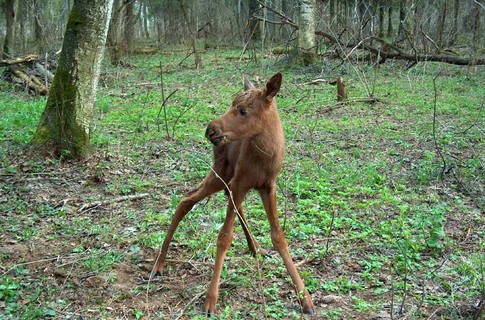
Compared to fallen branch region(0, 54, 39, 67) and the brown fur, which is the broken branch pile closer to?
fallen branch region(0, 54, 39, 67)

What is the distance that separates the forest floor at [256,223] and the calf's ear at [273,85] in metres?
0.80

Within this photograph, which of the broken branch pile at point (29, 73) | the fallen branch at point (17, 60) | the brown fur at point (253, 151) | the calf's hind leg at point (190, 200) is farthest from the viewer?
the fallen branch at point (17, 60)

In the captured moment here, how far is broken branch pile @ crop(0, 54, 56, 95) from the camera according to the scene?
13352 mm

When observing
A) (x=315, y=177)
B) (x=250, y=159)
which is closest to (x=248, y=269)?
(x=250, y=159)

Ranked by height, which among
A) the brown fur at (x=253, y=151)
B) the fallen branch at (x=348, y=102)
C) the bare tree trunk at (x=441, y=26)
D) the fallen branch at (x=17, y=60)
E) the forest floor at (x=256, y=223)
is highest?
the bare tree trunk at (x=441, y=26)

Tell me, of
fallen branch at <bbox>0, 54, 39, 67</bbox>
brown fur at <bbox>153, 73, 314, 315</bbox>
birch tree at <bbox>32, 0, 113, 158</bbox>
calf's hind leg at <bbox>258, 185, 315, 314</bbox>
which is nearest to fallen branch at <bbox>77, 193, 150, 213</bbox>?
birch tree at <bbox>32, 0, 113, 158</bbox>

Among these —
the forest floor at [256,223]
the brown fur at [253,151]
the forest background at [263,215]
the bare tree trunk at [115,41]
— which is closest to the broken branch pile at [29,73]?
the forest background at [263,215]

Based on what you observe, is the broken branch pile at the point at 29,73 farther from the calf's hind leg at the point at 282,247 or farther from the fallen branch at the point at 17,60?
the calf's hind leg at the point at 282,247

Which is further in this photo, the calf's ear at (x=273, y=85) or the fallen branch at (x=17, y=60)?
the fallen branch at (x=17, y=60)

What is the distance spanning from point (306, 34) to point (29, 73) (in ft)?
27.7

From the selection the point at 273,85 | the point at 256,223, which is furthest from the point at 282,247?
the point at 256,223

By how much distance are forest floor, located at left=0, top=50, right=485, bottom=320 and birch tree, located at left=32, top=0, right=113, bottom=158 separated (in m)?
0.26

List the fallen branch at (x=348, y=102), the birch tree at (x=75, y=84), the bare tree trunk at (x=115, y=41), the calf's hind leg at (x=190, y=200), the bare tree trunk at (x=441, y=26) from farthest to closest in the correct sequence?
the bare tree trunk at (x=115, y=41) → the bare tree trunk at (x=441, y=26) → the fallen branch at (x=348, y=102) → the birch tree at (x=75, y=84) → the calf's hind leg at (x=190, y=200)

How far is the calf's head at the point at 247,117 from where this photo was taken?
13.2ft
